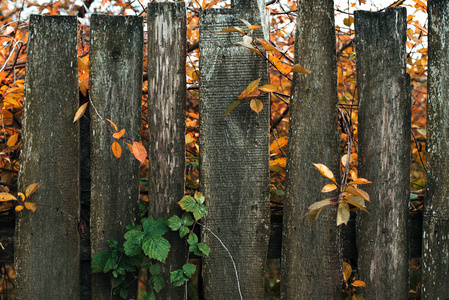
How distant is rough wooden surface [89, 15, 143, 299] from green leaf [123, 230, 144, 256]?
10 cm

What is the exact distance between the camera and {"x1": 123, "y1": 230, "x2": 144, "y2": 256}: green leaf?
1.51m

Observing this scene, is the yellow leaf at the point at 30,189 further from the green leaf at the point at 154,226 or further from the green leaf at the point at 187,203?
the green leaf at the point at 187,203

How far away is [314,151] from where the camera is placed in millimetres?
1550

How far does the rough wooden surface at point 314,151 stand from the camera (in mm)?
1548

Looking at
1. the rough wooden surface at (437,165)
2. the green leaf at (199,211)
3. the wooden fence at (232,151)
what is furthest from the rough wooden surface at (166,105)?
the rough wooden surface at (437,165)

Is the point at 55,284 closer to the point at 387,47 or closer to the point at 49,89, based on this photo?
the point at 49,89

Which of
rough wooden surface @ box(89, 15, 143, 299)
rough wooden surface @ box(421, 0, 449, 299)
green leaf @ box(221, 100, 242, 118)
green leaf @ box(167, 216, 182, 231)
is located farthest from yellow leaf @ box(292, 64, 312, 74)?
green leaf @ box(167, 216, 182, 231)

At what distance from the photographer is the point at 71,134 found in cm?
162

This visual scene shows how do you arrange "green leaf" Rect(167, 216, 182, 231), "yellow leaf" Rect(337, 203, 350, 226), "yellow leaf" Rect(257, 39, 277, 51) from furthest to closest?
"green leaf" Rect(167, 216, 182, 231)
"yellow leaf" Rect(257, 39, 277, 51)
"yellow leaf" Rect(337, 203, 350, 226)

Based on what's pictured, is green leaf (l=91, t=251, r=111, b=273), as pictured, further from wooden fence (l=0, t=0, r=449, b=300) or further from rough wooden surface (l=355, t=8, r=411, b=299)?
rough wooden surface (l=355, t=8, r=411, b=299)

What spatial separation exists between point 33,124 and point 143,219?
2.05ft

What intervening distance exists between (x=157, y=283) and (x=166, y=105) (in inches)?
29.4

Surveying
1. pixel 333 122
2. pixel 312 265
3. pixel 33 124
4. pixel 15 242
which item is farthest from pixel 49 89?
pixel 312 265

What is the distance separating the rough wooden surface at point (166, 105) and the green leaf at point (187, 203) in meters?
0.08
